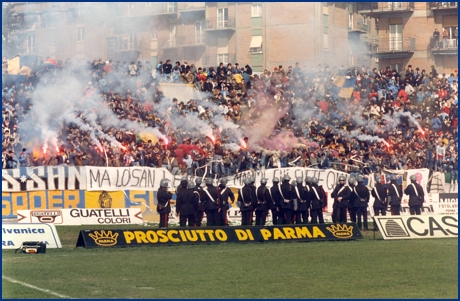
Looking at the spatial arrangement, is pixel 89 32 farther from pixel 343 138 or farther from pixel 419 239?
pixel 419 239

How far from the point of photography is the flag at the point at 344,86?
32.2 m

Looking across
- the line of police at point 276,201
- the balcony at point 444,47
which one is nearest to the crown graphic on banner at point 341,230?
the line of police at point 276,201

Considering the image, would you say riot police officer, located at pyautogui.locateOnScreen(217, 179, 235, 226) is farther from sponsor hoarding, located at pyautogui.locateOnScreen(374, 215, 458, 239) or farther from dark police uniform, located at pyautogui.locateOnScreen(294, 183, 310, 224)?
sponsor hoarding, located at pyautogui.locateOnScreen(374, 215, 458, 239)

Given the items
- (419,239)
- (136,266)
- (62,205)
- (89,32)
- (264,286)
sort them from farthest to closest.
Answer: (89,32) → (62,205) → (419,239) → (136,266) → (264,286)

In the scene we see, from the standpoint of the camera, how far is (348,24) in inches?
1337

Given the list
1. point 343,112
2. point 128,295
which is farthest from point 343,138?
point 128,295

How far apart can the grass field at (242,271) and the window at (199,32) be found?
13.9m

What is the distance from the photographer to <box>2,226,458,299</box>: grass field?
11.2m

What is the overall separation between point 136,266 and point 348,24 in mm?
21959

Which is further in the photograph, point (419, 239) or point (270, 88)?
point (270, 88)

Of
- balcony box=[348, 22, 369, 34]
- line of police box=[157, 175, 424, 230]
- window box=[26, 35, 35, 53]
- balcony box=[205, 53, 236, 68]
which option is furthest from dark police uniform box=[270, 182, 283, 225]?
balcony box=[348, 22, 369, 34]

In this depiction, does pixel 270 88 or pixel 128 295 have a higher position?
pixel 270 88

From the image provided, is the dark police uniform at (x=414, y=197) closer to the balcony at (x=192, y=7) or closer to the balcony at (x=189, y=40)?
the balcony at (x=189, y=40)

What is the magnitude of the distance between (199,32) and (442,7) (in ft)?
33.9
